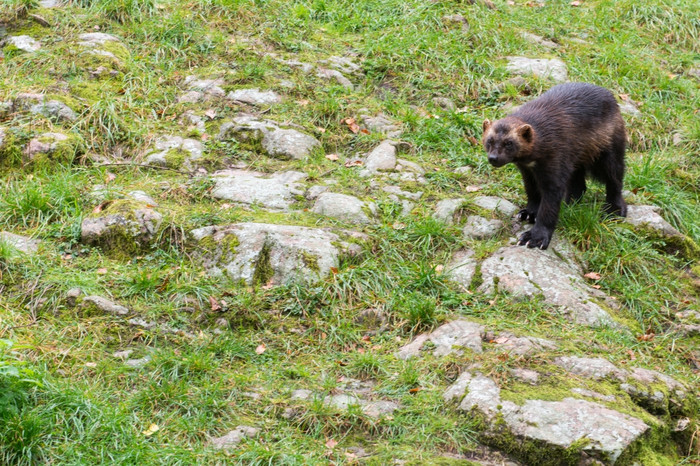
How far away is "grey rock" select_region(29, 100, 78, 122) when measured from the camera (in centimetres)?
718

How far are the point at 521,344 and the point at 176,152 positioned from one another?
3.91m

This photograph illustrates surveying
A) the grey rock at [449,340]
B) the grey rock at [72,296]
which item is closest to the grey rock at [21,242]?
the grey rock at [72,296]

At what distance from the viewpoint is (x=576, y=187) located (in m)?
6.95

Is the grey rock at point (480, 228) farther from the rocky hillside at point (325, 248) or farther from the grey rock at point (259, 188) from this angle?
the grey rock at point (259, 188)

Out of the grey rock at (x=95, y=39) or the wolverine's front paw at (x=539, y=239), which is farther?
the grey rock at (x=95, y=39)

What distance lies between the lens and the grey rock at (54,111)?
7.18 meters

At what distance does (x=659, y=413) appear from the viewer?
15.4 ft

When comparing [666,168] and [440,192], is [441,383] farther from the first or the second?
[666,168]

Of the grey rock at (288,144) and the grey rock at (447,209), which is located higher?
the grey rock at (288,144)

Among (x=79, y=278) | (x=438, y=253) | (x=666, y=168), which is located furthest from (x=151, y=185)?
(x=666, y=168)

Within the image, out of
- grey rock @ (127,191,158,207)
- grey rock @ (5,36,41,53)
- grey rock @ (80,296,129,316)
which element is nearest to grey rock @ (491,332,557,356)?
grey rock @ (80,296,129,316)

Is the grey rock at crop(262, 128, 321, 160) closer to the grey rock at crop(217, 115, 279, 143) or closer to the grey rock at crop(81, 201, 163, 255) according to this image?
the grey rock at crop(217, 115, 279, 143)

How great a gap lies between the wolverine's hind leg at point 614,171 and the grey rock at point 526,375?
242 cm

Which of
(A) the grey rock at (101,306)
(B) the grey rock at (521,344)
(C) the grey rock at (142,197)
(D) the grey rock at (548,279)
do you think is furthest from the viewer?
(C) the grey rock at (142,197)
